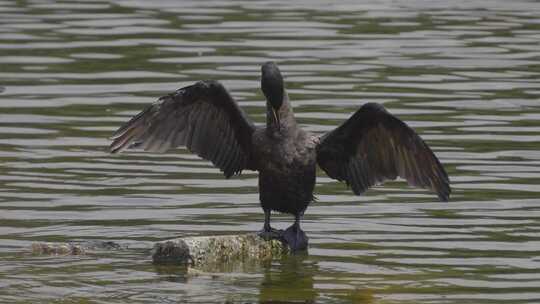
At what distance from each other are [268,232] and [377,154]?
0.90 m

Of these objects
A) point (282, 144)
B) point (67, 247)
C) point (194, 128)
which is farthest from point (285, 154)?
point (67, 247)

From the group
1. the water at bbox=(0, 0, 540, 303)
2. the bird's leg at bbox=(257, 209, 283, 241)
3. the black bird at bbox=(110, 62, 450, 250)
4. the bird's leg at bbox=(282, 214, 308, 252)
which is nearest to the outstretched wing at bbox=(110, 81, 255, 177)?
the black bird at bbox=(110, 62, 450, 250)

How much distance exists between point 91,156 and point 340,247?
3447 millimetres

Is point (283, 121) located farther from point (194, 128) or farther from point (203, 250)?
point (203, 250)

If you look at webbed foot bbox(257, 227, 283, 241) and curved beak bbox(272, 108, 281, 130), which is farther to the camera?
webbed foot bbox(257, 227, 283, 241)

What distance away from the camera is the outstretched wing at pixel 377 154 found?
1085 centimetres

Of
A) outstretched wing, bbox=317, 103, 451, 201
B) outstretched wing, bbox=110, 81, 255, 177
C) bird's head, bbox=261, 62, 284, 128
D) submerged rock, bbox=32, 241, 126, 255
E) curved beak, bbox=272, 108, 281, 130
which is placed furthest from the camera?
outstretched wing, bbox=110, 81, 255, 177

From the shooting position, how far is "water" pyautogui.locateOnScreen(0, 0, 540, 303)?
400 inches

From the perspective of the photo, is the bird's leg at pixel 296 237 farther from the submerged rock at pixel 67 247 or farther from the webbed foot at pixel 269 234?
the submerged rock at pixel 67 247

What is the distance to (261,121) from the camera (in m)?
14.9

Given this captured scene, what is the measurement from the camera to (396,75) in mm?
17172

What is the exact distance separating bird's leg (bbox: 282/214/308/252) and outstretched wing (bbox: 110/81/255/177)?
50cm

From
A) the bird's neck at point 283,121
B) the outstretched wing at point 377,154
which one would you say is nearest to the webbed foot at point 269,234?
the outstretched wing at point 377,154

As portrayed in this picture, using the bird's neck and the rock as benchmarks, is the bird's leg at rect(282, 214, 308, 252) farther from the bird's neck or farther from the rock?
the bird's neck
